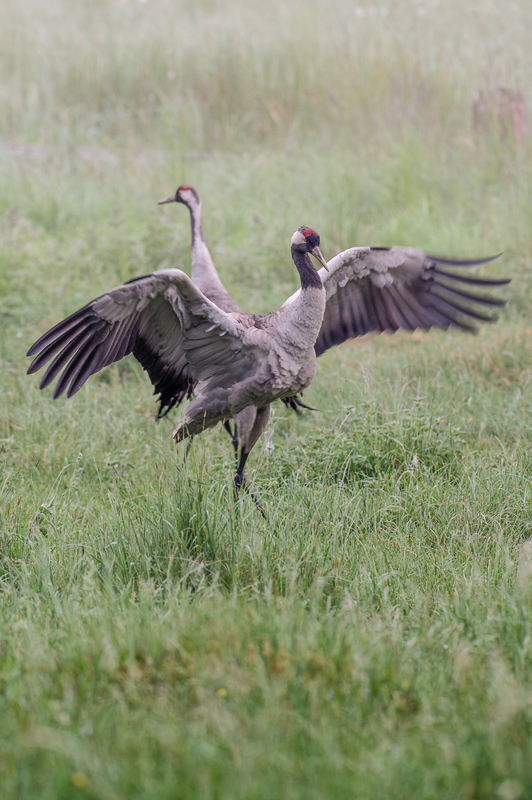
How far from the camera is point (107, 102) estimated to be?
11.8 meters

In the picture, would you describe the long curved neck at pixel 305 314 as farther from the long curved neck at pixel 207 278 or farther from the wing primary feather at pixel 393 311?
the long curved neck at pixel 207 278

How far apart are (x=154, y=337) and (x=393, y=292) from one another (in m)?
1.36

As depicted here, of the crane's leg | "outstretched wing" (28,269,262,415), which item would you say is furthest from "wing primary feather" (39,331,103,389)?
the crane's leg

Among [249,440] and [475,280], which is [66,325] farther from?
[475,280]

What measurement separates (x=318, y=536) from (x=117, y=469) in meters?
1.58

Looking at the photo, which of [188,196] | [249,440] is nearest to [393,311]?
[249,440]

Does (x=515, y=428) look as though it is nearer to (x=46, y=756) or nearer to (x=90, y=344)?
(x=90, y=344)

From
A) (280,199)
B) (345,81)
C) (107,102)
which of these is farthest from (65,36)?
(280,199)

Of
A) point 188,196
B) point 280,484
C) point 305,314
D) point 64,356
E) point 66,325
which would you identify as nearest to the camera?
point 66,325

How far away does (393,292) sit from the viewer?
181 inches

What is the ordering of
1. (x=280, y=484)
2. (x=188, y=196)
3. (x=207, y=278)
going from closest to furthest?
(x=280, y=484) → (x=207, y=278) → (x=188, y=196)

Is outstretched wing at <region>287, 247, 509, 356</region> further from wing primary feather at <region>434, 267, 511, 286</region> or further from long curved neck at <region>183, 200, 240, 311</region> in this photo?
long curved neck at <region>183, 200, 240, 311</region>

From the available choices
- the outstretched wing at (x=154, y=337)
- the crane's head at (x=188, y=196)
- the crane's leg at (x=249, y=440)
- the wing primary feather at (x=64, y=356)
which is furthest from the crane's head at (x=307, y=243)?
the crane's head at (x=188, y=196)

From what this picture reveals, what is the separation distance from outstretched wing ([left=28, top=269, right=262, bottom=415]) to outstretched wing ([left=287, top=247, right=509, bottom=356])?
72cm
